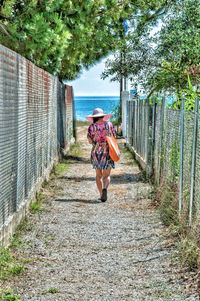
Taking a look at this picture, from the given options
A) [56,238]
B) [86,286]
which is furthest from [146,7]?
[86,286]

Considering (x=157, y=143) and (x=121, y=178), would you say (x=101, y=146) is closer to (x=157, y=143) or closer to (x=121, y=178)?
(x=157, y=143)

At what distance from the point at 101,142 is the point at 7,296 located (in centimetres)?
648

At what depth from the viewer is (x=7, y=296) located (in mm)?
6406

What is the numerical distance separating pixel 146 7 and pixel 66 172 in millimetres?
6843

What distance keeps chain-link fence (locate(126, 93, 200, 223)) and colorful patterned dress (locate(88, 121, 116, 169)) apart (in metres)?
0.89

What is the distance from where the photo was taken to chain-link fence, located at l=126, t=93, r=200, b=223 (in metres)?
8.67

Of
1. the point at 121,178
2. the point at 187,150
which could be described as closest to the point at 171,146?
the point at 187,150

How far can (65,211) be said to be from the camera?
11469mm

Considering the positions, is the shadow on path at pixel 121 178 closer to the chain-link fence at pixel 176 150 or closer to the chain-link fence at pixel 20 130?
the chain-link fence at pixel 176 150

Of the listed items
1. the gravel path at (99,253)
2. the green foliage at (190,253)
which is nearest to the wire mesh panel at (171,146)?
the gravel path at (99,253)

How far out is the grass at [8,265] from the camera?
23.8 ft

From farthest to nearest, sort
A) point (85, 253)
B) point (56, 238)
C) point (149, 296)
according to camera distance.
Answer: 1. point (56, 238)
2. point (85, 253)
3. point (149, 296)

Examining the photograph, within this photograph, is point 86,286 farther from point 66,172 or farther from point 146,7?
point 146,7

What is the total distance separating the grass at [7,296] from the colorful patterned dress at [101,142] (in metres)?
6.23
